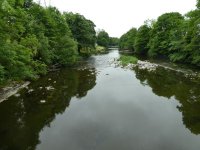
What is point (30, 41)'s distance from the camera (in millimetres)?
26516

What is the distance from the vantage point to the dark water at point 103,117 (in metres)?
12.0

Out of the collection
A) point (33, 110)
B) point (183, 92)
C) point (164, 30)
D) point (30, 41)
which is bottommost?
point (183, 92)

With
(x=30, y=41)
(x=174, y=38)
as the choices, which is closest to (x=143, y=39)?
(x=174, y=38)

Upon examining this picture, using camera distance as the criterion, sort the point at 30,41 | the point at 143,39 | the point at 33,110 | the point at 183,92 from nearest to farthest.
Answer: the point at 33,110, the point at 183,92, the point at 30,41, the point at 143,39

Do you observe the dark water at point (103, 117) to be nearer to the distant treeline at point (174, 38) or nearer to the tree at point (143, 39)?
the distant treeline at point (174, 38)

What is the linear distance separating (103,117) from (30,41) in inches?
583

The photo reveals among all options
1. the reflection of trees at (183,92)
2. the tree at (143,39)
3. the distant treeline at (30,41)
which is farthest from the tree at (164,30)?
the reflection of trees at (183,92)

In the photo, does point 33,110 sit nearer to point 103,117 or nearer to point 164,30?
point 103,117

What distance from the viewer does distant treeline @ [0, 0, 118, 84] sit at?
1864 cm

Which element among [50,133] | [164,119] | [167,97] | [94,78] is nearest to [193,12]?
[94,78]

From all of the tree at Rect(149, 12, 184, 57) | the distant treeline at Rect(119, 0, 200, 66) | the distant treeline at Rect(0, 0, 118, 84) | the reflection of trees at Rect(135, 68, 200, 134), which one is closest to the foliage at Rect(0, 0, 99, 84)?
the distant treeline at Rect(0, 0, 118, 84)

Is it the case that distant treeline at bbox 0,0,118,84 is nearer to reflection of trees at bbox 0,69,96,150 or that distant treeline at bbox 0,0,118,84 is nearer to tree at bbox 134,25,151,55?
reflection of trees at bbox 0,69,96,150

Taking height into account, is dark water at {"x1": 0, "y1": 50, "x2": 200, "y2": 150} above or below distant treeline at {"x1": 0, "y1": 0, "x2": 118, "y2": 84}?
below

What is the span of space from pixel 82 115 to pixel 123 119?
9.38 ft
